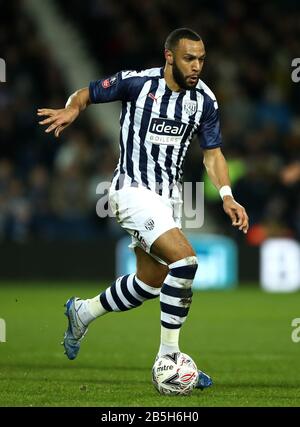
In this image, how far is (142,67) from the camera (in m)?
18.4

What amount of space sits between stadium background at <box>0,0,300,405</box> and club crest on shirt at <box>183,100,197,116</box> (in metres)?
5.54

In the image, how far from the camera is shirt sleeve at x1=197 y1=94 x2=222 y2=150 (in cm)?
745

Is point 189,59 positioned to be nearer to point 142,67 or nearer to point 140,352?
point 140,352

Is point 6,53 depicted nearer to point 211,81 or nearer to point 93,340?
point 211,81

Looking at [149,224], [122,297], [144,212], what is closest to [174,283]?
[149,224]

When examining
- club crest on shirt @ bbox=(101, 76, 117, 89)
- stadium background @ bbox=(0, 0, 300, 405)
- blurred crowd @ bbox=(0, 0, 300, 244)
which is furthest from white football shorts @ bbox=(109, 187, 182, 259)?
blurred crowd @ bbox=(0, 0, 300, 244)

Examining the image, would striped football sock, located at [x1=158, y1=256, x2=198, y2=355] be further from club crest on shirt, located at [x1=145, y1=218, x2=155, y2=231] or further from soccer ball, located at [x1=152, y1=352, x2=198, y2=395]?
club crest on shirt, located at [x1=145, y1=218, x2=155, y2=231]

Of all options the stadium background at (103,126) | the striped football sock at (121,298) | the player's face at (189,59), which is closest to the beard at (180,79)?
the player's face at (189,59)

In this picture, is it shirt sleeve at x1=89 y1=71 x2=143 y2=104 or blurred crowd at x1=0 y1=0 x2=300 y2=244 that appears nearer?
shirt sleeve at x1=89 y1=71 x2=143 y2=104

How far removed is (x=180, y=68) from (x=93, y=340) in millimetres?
3620

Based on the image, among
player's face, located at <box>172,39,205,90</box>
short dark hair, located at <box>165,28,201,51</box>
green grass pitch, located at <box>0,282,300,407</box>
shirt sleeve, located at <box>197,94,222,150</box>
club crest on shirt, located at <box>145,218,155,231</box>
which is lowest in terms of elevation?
green grass pitch, located at <box>0,282,300,407</box>

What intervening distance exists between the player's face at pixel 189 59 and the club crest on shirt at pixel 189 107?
0.18m

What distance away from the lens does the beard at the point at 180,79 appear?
723cm

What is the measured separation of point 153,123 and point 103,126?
11711 millimetres
